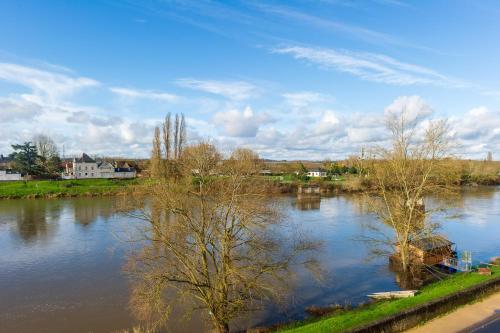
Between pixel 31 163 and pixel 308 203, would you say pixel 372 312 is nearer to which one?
pixel 308 203

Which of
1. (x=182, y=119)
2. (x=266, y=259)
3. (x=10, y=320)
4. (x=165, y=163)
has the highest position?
(x=182, y=119)

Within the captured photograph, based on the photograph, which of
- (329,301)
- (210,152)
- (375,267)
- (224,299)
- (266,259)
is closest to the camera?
(224,299)

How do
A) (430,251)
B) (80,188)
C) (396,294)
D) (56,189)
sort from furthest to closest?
1. (80,188)
2. (56,189)
3. (430,251)
4. (396,294)

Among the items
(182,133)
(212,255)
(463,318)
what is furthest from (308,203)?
(212,255)

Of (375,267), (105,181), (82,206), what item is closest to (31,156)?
(105,181)

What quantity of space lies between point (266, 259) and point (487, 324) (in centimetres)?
719

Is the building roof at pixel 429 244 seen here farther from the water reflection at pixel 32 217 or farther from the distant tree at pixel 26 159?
the distant tree at pixel 26 159

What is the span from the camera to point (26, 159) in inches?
2468

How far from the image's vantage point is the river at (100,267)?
14141 mm

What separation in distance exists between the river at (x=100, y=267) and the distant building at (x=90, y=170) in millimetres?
30610

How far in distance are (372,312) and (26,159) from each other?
65.9 m

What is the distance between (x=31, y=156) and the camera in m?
63.4

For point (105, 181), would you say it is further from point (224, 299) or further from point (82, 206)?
point (224, 299)

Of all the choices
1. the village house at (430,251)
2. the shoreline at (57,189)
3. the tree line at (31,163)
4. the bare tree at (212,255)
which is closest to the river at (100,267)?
the village house at (430,251)
